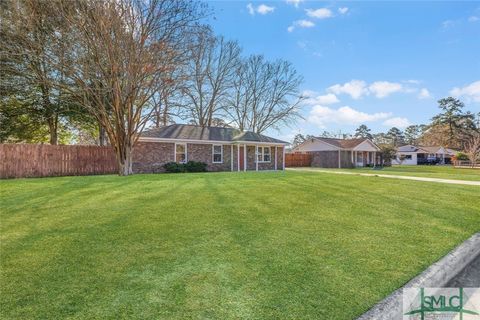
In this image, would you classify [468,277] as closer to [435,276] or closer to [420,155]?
[435,276]

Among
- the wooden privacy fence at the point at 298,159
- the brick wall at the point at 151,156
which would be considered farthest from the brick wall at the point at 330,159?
the brick wall at the point at 151,156

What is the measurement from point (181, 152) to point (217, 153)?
112 inches

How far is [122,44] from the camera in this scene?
12.5 metres

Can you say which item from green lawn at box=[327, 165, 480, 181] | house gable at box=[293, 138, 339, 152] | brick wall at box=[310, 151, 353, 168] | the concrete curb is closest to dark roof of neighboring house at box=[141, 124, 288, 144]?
green lawn at box=[327, 165, 480, 181]

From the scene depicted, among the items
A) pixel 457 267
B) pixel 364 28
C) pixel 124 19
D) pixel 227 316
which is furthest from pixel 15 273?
pixel 364 28

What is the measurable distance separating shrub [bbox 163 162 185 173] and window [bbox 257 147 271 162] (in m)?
7.09

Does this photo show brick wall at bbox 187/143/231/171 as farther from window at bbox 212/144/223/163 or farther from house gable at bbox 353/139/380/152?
house gable at bbox 353/139/380/152

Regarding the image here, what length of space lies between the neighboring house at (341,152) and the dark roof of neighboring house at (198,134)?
35.8ft

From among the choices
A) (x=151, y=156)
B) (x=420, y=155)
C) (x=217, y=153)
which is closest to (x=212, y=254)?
(x=151, y=156)

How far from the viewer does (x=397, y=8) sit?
37.1 feet

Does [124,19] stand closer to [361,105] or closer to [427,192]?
[427,192]

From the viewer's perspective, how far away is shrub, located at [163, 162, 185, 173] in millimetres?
17766

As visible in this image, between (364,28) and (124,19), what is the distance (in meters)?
11.0

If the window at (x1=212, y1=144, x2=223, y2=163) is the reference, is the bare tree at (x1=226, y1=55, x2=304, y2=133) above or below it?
above
